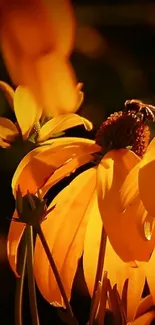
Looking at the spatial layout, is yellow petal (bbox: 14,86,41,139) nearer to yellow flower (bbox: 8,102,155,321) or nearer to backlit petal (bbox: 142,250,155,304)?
yellow flower (bbox: 8,102,155,321)

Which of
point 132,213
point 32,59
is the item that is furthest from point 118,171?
point 32,59

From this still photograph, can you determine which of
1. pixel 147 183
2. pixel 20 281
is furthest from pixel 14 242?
pixel 147 183

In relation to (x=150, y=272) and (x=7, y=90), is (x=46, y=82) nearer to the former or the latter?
(x=7, y=90)

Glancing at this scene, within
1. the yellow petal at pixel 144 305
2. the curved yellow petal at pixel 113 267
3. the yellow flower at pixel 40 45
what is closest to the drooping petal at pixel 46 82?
the yellow flower at pixel 40 45

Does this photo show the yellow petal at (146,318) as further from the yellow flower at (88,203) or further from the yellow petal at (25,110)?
the yellow petal at (25,110)

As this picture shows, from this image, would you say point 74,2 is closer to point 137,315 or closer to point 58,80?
point 58,80

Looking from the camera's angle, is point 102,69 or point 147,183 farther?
point 102,69

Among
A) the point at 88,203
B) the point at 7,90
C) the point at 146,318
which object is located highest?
the point at 7,90
